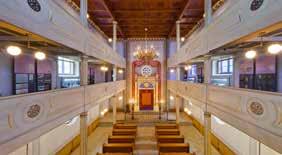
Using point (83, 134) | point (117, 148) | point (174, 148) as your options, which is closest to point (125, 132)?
point (117, 148)

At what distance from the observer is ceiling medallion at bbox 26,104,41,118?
3888 mm

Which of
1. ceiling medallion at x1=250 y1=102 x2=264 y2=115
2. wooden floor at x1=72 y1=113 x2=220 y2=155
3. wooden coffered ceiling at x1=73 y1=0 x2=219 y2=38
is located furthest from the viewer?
wooden coffered ceiling at x1=73 y1=0 x2=219 y2=38

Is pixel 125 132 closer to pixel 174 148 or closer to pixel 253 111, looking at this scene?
pixel 174 148

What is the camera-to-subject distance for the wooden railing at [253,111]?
10.9 feet

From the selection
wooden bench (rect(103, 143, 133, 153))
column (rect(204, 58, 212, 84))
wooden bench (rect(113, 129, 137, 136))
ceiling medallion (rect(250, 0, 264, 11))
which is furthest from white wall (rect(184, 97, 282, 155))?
ceiling medallion (rect(250, 0, 264, 11))

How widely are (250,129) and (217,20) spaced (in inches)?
129

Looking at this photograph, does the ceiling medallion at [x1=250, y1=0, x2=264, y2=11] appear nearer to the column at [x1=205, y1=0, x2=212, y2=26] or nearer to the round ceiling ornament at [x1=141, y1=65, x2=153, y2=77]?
the column at [x1=205, y1=0, x2=212, y2=26]

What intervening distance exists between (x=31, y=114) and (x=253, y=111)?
4.56 m

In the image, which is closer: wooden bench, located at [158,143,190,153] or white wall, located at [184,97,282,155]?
white wall, located at [184,97,282,155]

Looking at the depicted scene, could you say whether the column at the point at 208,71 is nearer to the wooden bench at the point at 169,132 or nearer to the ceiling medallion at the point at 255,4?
the ceiling medallion at the point at 255,4

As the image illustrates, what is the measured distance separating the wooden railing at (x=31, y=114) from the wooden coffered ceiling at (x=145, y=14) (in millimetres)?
7026

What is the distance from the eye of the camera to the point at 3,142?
3156 millimetres

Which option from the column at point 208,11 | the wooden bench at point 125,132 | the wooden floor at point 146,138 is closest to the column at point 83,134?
the wooden floor at point 146,138

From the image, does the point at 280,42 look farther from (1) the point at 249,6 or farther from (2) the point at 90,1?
(2) the point at 90,1
